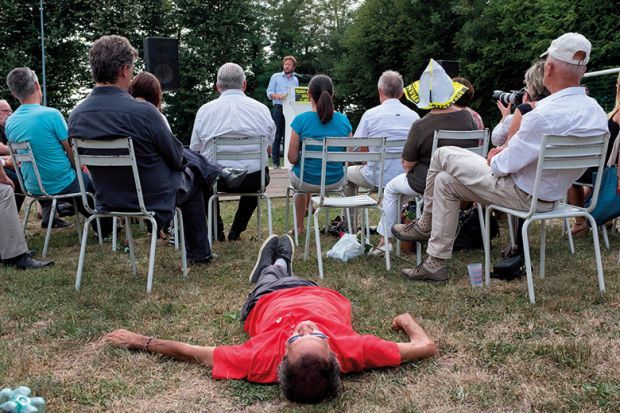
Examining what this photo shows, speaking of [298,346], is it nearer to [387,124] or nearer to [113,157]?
[113,157]

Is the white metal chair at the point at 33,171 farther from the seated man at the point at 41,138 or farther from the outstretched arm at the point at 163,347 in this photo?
the outstretched arm at the point at 163,347

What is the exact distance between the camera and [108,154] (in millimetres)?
3732

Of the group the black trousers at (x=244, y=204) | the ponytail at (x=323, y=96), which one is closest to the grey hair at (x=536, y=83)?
the ponytail at (x=323, y=96)

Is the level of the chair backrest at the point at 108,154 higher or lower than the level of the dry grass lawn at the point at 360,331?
higher

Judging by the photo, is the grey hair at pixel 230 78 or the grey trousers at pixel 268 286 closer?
the grey trousers at pixel 268 286

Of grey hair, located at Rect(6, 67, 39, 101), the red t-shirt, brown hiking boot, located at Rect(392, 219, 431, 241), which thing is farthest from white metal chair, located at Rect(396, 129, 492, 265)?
grey hair, located at Rect(6, 67, 39, 101)

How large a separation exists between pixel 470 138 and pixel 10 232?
3388mm

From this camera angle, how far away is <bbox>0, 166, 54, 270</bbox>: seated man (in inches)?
172

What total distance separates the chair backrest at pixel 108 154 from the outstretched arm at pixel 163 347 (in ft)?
3.54

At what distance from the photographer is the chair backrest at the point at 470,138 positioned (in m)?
4.21

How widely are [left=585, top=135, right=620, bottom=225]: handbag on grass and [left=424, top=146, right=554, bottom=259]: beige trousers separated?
123 centimetres

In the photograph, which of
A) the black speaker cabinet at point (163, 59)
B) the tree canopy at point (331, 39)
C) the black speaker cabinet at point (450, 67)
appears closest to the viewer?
the black speaker cabinet at point (450, 67)

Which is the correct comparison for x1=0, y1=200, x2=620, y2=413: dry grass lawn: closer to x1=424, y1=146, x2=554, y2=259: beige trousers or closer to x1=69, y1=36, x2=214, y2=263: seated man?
x1=424, y1=146, x2=554, y2=259: beige trousers

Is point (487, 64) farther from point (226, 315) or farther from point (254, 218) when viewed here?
point (226, 315)
